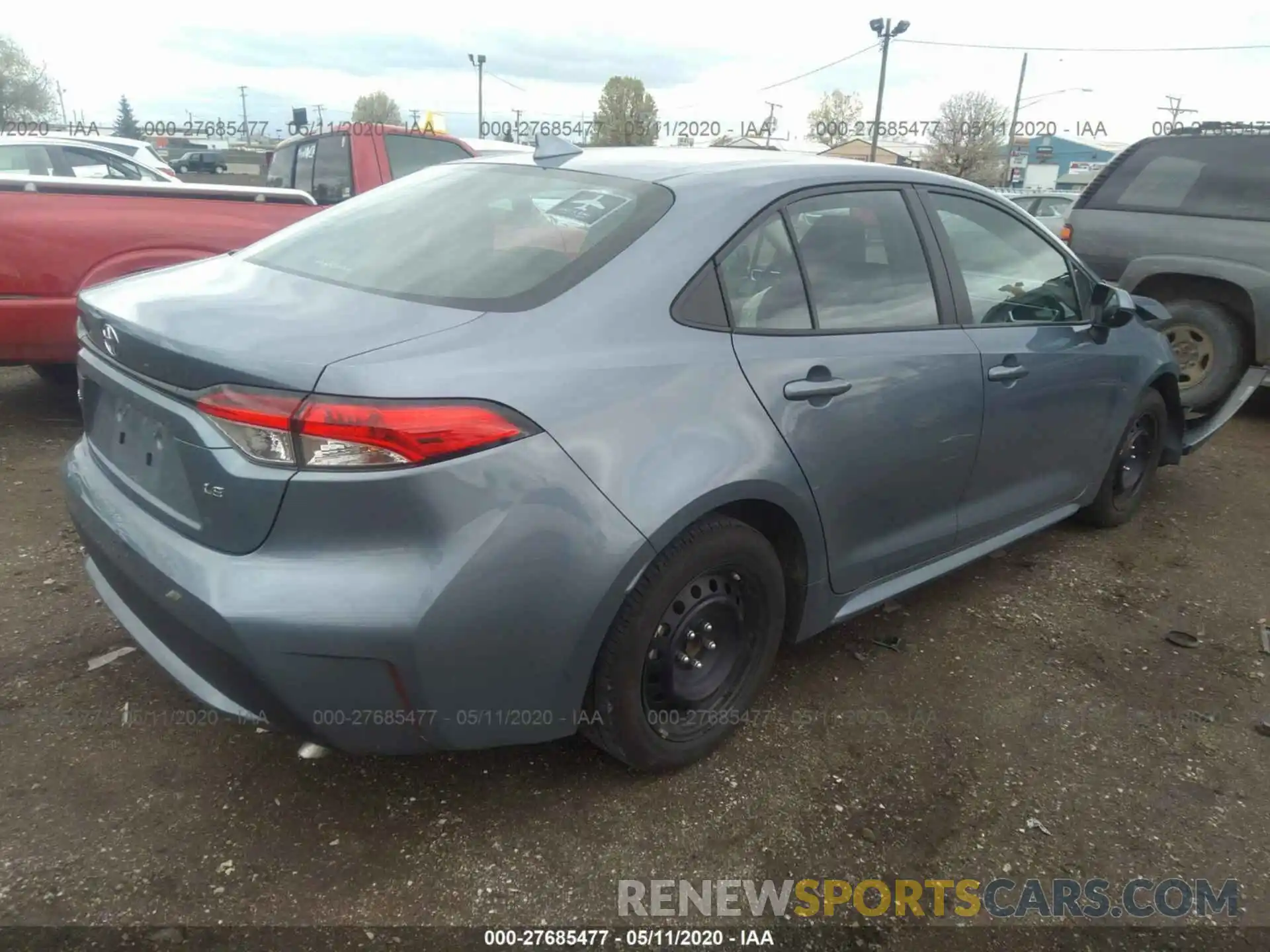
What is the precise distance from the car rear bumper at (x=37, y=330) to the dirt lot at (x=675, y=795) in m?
1.55

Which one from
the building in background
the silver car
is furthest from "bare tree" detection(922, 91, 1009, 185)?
the silver car

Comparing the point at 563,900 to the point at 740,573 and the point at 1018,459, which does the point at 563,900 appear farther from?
the point at 1018,459

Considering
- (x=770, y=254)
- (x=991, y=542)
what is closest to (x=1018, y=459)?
(x=991, y=542)

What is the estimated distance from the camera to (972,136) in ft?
171

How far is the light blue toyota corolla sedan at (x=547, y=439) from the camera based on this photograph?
1.82 metres

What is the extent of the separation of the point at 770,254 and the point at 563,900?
1742mm

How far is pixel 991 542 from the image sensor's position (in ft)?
11.2

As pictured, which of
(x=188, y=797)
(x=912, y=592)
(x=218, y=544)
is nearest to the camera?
(x=218, y=544)

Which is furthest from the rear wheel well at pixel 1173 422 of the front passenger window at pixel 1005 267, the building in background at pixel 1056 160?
the building in background at pixel 1056 160

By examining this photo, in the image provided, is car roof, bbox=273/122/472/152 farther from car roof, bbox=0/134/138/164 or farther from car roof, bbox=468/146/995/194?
car roof, bbox=468/146/995/194

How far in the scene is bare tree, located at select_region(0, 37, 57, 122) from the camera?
213 ft

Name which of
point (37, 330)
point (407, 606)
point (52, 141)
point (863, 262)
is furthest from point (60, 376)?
point (863, 262)

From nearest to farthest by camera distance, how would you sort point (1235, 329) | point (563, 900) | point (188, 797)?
1. point (563, 900)
2. point (188, 797)
3. point (1235, 329)

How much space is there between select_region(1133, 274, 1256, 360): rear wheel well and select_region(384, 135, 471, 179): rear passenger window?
5.21m
